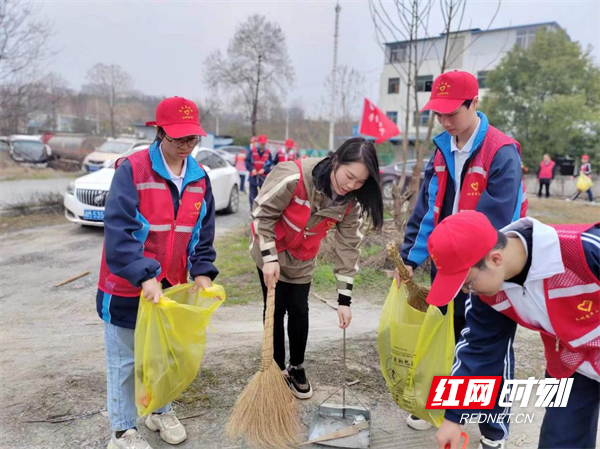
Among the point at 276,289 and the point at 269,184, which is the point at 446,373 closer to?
the point at 276,289

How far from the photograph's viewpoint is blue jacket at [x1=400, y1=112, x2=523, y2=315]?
2.02 m

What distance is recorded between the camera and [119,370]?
205 centimetres

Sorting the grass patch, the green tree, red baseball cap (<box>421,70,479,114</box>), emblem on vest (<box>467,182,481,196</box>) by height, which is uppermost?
the green tree

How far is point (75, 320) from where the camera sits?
12.7 feet

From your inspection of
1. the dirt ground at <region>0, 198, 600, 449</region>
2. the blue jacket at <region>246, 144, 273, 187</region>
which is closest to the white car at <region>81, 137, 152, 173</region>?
the blue jacket at <region>246, 144, 273, 187</region>

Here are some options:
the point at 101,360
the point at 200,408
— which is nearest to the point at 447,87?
the point at 200,408

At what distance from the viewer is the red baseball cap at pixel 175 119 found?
1981mm

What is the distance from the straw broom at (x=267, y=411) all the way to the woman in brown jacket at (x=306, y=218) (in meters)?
0.24

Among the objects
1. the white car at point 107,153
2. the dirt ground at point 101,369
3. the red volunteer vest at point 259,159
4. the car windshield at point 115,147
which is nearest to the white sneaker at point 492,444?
the dirt ground at point 101,369

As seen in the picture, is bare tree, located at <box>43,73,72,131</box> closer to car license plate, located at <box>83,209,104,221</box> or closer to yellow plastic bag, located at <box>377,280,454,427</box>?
car license plate, located at <box>83,209,104,221</box>

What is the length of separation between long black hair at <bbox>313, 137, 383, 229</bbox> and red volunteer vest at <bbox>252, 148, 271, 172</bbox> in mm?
6994

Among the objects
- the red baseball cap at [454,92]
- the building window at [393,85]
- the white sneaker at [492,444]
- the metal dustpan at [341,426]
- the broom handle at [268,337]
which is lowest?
the metal dustpan at [341,426]

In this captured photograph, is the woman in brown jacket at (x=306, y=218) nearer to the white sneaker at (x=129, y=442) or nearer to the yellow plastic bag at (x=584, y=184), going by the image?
the white sneaker at (x=129, y=442)

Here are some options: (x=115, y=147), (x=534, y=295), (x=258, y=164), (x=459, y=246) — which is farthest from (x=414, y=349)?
(x=115, y=147)
